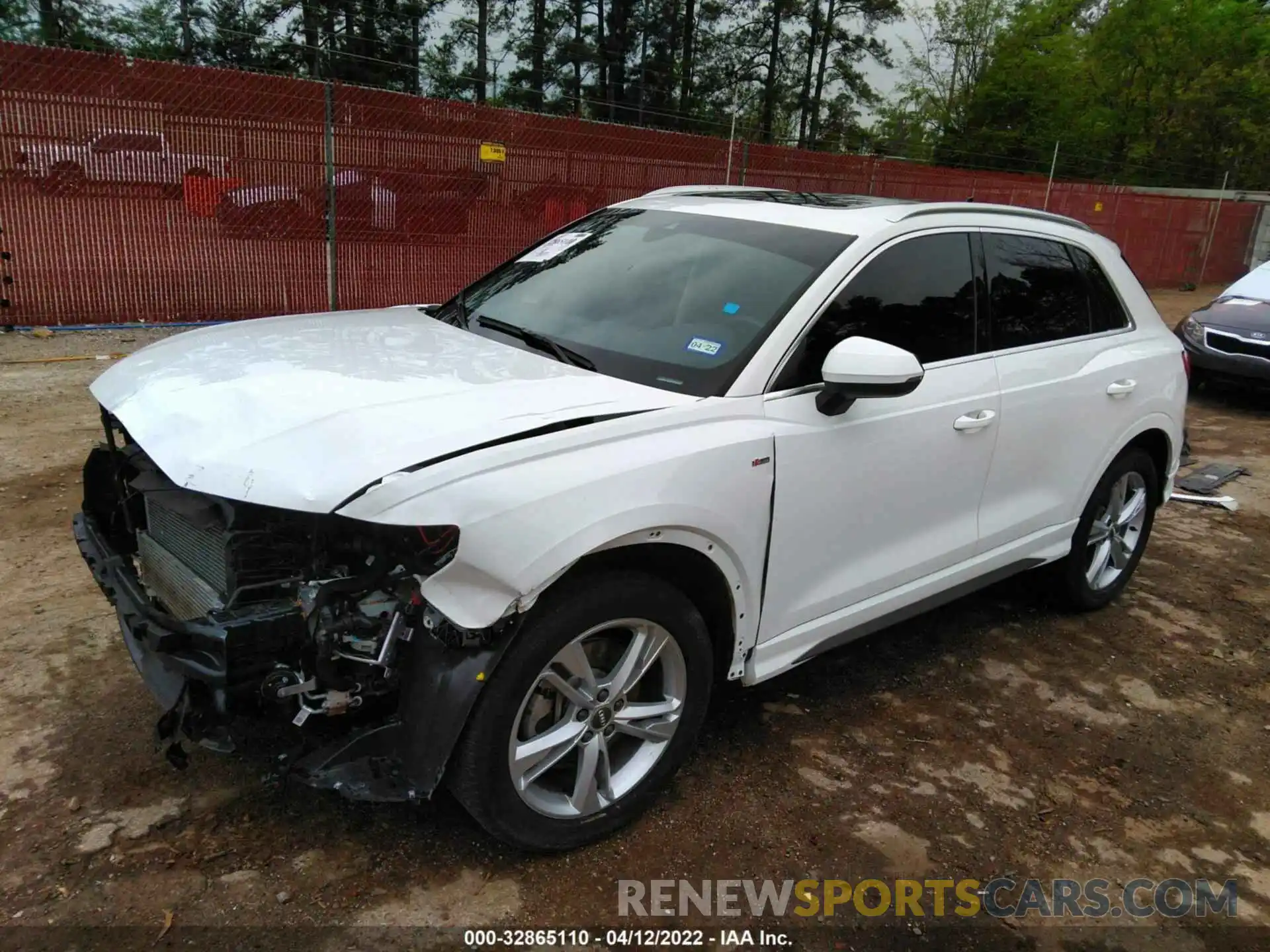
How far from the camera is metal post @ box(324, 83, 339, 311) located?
973cm

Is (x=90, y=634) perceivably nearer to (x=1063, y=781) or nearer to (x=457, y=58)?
(x=1063, y=781)

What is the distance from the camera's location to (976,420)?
11.3ft

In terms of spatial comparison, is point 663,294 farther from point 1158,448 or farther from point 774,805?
point 1158,448

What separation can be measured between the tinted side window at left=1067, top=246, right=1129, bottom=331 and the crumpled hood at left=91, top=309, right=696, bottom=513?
2444 millimetres

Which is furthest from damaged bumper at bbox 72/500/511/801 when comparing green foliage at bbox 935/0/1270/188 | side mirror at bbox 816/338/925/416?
green foliage at bbox 935/0/1270/188

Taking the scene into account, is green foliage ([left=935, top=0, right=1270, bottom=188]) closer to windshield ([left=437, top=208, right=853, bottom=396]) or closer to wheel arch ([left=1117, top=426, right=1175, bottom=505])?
wheel arch ([left=1117, top=426, right=1175, bottom=505])

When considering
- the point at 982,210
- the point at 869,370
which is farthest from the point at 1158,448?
the point at 869,370

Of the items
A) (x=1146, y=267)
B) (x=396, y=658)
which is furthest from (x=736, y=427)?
(x=1146, y=267)

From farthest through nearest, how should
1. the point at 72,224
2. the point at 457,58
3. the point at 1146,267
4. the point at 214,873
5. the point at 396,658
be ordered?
1. the point at 457,58
2. the point at 1146,267
3. the point at 72,224
4. the point at 214,873
5. the point at 396,658

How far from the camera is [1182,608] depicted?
187 inches

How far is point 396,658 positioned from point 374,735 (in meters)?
0.21

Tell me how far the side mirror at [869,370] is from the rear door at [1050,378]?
39.1 inches

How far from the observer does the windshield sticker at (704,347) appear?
2.95 metres

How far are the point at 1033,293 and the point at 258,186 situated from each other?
8196mm
